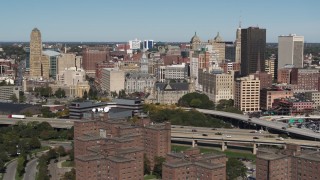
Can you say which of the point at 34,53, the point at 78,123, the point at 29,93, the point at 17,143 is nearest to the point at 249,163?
the point at 78,123

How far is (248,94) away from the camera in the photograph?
244 feet

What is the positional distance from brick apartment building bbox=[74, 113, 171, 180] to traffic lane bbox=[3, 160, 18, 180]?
17.1ft

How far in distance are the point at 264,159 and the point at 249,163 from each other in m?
12.0

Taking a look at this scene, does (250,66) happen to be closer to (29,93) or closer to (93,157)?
(29,93)

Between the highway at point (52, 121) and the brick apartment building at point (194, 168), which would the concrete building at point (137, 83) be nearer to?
the highway at point (52, 121)

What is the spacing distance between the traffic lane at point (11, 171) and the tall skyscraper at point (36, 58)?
6243 cm

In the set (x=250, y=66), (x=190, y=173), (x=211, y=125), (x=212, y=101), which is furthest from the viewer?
(x=250, y=66)

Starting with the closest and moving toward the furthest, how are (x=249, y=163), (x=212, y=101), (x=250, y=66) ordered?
(x=249, y=163), (x=212, y=101), (x=250, y=66)

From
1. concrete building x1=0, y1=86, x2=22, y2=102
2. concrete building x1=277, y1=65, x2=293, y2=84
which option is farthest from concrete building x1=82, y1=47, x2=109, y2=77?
concrete building x1=277, y1=65, x2=293, y2=84

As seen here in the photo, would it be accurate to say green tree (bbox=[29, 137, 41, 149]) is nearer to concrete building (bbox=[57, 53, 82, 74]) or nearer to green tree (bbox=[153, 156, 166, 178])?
green tree (bbox=[153, 156, 166, 178])

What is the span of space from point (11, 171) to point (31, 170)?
1550 millimetres

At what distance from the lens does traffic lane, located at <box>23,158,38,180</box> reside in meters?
40.4

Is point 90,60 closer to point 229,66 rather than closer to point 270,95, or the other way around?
point 229,66

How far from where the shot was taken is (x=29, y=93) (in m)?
92.4
